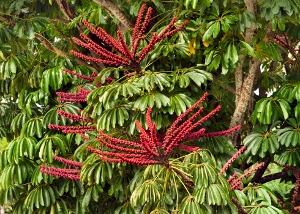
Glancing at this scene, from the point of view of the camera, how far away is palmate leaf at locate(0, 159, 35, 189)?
143 inches

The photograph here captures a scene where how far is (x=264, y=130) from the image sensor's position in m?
3.55

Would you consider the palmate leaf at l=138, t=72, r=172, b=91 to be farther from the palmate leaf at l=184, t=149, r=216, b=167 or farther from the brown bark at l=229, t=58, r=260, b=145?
Answer: the brown bark at l=229, t=58, r=260, b=145

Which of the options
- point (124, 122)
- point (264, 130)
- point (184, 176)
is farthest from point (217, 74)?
point (184, 176)

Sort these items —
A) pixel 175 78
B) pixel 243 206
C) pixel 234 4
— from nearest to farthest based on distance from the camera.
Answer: pixel 243 206, pixel 175 78, pixel 234 4

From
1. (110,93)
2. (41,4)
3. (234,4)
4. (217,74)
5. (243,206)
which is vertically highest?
(41,4)

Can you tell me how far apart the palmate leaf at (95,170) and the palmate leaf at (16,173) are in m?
0.65

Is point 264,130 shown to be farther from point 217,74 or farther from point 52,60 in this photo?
point 52,60

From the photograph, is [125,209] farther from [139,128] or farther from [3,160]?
[139,128]

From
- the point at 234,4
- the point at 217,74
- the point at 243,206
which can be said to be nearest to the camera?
the point at 243,206

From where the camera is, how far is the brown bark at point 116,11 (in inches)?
140

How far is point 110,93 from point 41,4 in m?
1.89

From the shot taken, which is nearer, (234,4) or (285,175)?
(234,4)

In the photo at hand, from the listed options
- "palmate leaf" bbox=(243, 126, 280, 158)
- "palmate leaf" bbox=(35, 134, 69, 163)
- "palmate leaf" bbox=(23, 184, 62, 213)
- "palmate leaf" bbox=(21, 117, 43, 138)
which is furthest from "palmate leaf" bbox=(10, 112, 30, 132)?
"palmate leaf" bbox=(243, 126, 280, 158)

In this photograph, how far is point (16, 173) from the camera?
3680 millimetres
